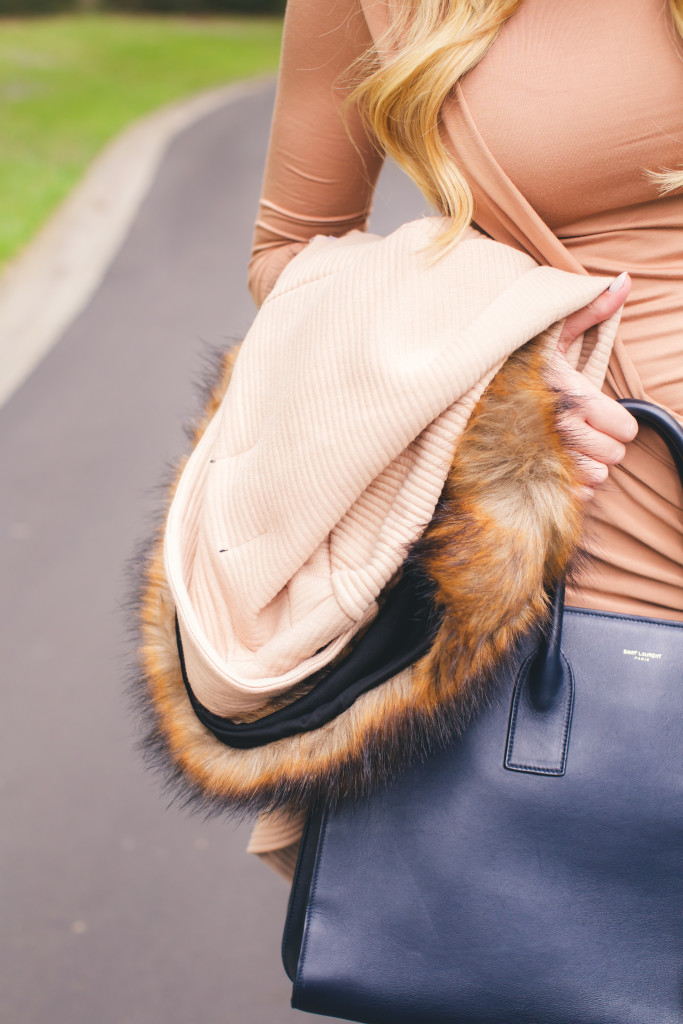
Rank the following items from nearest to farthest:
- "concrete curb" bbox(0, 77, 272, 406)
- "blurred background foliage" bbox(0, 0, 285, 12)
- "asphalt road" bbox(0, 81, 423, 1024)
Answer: "asphalt road" bbox(0, 81, 423, 1024), "concrete curb" bbox(0, 77, 272, 406), "blurred background foliage" bbox(0, 0, 285, 12)

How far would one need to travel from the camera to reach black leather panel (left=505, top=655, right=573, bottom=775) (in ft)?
3.37

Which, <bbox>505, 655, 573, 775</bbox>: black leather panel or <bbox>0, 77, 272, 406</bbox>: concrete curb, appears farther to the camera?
<bbox>0, 77, 272, 406</bbox>: concrete curb

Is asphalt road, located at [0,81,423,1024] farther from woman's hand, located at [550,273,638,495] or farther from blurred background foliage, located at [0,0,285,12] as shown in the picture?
blurred background foliage, located at [0,0,285,12]

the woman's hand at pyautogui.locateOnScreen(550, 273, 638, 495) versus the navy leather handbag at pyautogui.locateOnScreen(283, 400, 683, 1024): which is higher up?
the woman's hand at pyautogui.locateOnScreen(550, 273, 638, 495)

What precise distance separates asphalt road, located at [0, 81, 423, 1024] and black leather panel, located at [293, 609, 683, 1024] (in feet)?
2.58

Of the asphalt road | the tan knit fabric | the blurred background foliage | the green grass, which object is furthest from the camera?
the blurred background foliage

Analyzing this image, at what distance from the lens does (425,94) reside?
1.04 meters

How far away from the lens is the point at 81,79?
13.0m

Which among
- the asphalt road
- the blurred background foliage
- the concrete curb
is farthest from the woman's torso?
the blurred background foliage

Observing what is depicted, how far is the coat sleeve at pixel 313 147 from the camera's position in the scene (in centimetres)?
115

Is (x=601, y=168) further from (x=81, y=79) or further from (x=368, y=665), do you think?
(x=81, y=79)

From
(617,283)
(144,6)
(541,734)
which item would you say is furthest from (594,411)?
(144,6)

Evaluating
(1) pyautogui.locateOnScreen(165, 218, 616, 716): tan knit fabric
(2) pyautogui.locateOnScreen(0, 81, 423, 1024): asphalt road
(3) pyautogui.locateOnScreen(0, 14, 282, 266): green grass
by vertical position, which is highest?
(3) pyautogui.locateOnScreen(0, 14, 282, 266): green grass

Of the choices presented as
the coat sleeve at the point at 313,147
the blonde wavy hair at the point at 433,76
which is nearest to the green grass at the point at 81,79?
the coat sleeve at the point at 313,147
